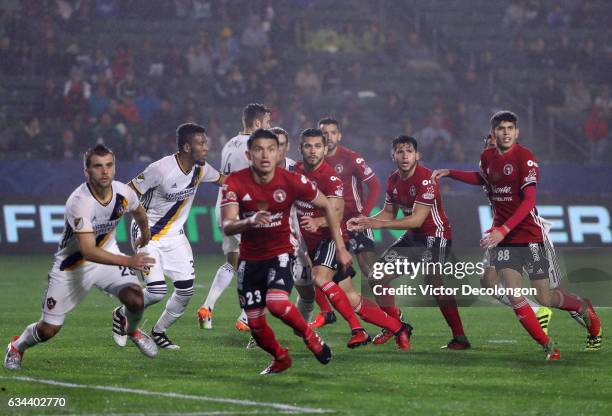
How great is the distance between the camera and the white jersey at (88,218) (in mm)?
9336

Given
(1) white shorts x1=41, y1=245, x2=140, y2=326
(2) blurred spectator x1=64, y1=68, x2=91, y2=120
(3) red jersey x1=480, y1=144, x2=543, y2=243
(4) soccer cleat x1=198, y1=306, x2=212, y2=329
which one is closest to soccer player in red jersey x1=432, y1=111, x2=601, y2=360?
(3) red jersey x1=480, y1=144, x2=543, y2=243

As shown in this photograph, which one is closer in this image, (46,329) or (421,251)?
(46,329)

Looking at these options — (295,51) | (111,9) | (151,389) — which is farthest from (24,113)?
(151,389)

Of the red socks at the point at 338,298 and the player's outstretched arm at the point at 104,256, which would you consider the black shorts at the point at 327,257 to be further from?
the player's outstretched arm at the point at 104,256

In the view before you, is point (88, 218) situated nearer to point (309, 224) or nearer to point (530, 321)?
point (309, 224)

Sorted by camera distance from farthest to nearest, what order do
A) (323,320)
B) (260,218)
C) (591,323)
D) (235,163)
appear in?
1. (323,320)
2. (235,163)
3. (591,323)
4. (260,218)

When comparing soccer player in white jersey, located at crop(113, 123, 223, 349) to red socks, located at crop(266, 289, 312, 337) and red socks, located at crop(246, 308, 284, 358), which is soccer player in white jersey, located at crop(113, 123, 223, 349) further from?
red socks, located at crop(266, 289, 312, 337)

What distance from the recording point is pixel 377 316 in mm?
10875

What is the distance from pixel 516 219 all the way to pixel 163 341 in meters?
3.56

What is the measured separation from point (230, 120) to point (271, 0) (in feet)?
15.7

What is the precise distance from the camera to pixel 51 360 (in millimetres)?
10203

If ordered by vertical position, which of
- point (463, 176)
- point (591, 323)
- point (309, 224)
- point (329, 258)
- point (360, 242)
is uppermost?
point (463, 176)

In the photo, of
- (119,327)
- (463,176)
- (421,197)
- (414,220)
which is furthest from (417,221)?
(119,327)

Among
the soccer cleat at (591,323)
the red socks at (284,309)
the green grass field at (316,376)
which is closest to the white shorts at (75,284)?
the green grass field at (316,376)
